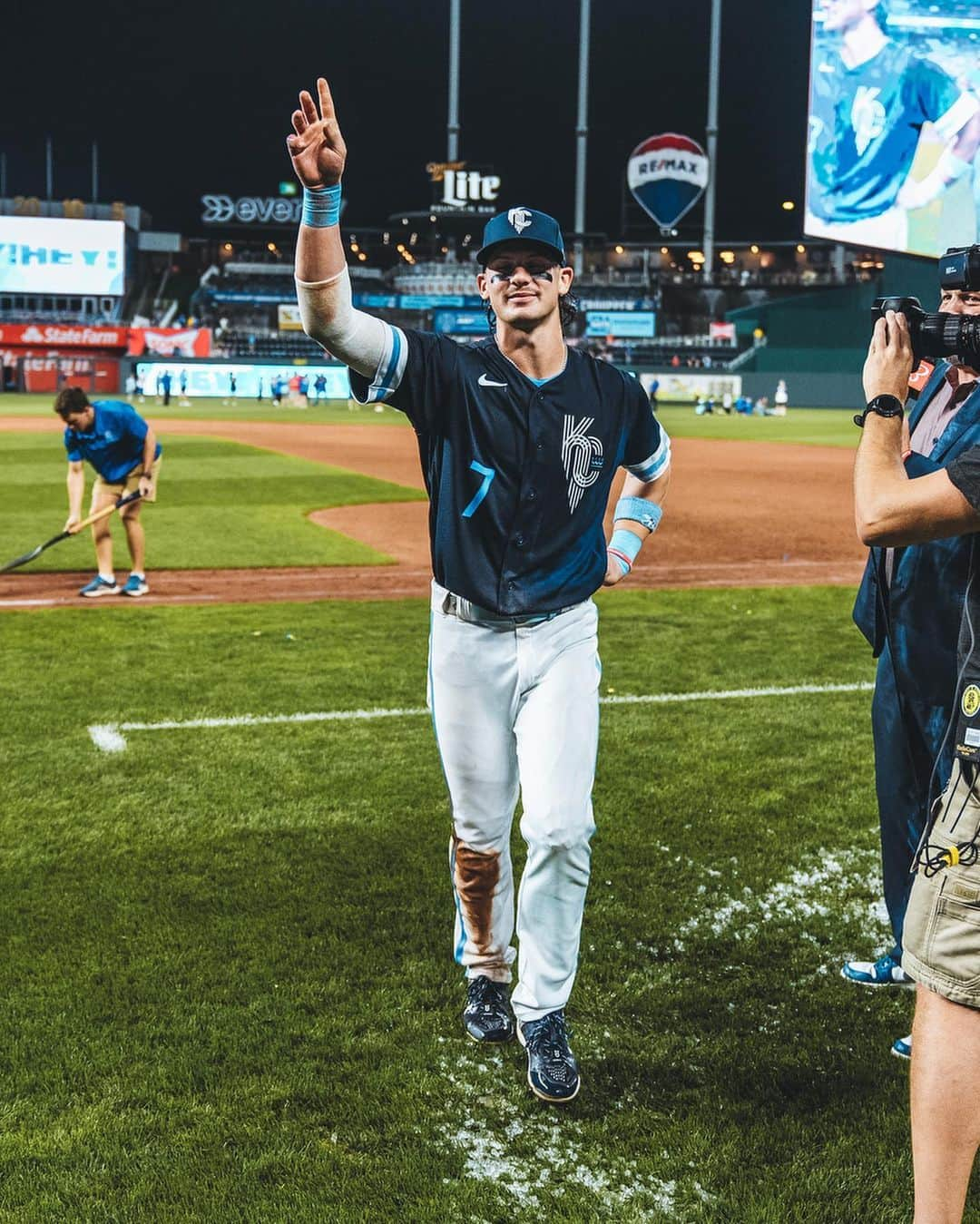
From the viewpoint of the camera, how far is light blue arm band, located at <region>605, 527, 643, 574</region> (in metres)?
4.03

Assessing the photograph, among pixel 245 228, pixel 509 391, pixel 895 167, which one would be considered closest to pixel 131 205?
pixel 245 228

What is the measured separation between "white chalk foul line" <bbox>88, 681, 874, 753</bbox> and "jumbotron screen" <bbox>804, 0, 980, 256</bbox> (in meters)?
21.3

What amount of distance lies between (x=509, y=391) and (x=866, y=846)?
284cm

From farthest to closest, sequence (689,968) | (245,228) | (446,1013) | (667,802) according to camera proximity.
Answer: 1. (245,228)
2. (667,802)
3. (689,968)
4. (446,1013)

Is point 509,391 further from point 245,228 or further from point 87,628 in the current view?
point 245,228

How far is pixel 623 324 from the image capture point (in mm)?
75375

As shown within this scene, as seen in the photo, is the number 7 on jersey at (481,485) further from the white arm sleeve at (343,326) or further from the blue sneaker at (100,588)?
the blue sneaker at (100,588)

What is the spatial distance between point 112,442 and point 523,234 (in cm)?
766

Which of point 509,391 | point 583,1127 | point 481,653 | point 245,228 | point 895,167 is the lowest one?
point 583,1127

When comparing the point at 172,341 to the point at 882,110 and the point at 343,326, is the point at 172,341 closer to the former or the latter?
the point at 882,110

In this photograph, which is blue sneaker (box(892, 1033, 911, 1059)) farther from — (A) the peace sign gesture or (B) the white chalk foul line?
(B) the white chalk foul line

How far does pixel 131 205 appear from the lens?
94875 mm

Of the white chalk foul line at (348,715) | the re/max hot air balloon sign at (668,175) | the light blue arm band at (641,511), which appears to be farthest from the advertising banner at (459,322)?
the light blue arm band at (641,511)

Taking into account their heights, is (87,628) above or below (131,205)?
below
